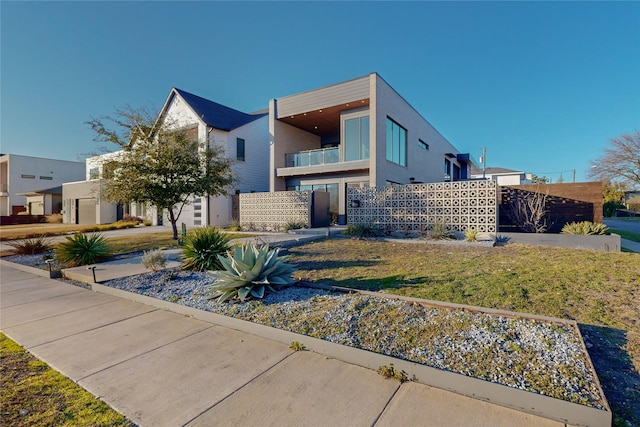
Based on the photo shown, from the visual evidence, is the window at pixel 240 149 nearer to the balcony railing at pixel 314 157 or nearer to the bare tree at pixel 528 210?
the balcony railing at pixel 314 157

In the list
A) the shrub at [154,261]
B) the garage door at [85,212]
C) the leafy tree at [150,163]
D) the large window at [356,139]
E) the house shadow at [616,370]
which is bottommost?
the house shadow at [616,370]

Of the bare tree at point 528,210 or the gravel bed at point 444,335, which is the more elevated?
the bare tree at point 528,210

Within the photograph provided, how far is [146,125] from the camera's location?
1321cm

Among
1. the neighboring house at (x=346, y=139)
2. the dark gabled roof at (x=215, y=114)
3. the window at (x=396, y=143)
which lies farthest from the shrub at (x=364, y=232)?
the dark gabled roof at (x=215, y=114)

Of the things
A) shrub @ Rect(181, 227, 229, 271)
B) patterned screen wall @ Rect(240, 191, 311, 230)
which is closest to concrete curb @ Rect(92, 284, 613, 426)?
shrub @ Rect(181, 227, 229, 271)

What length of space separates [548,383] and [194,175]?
13585 mm

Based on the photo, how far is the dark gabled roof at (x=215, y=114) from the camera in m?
21.7

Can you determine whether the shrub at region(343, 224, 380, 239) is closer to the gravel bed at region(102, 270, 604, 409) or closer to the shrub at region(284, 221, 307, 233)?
the shrub at region(284, 221, 307, 233)

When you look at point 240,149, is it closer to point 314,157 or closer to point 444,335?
point 314,157

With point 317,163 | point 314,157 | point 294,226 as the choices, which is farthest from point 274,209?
point 314,157

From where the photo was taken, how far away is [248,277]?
5.28 m

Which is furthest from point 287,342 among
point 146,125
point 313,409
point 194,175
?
point 146,125

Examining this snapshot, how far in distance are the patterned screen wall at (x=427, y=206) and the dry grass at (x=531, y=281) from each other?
211 cm

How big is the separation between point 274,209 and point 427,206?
30.5ft
